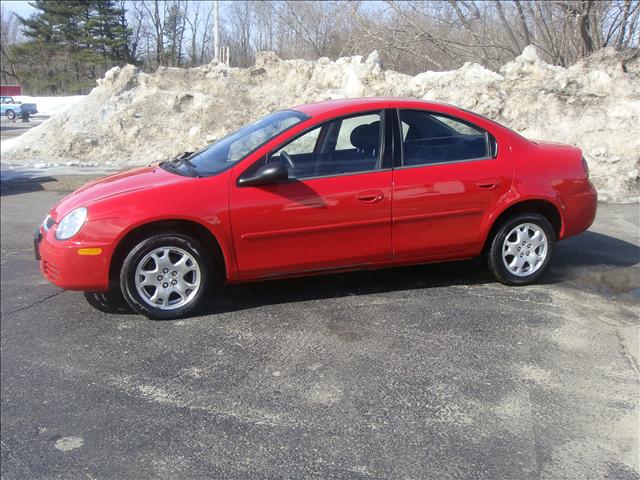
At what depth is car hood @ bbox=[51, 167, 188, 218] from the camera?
4578 millimetres

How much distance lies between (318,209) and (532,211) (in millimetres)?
1952

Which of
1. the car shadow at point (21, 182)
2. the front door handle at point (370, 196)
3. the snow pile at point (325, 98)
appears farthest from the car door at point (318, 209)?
the car shadow at point (21, 182)

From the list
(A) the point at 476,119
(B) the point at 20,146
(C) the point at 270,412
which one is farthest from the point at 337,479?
(B) the point at 20,146

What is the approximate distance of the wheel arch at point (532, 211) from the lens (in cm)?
510

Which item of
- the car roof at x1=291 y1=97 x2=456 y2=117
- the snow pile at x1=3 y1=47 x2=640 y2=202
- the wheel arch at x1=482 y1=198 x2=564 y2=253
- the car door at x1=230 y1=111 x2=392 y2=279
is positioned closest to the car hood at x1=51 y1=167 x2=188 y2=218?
the car door at x1=230 y1=111 x2=392 y2=279

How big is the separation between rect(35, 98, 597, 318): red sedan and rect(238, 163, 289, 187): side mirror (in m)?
0.01

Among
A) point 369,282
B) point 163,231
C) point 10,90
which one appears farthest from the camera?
point 10,90

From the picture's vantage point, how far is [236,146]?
5.05 m

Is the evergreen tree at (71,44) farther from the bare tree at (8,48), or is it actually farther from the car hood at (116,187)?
the car hood at (116,187)

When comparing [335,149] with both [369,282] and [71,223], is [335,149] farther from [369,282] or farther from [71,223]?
[71,223]

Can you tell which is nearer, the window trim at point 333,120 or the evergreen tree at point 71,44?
the window trim at point 333,120

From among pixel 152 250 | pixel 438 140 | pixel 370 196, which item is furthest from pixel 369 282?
pixel 152 250

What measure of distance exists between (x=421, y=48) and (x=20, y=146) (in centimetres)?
1105

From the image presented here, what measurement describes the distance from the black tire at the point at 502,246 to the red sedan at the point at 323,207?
11 mm
